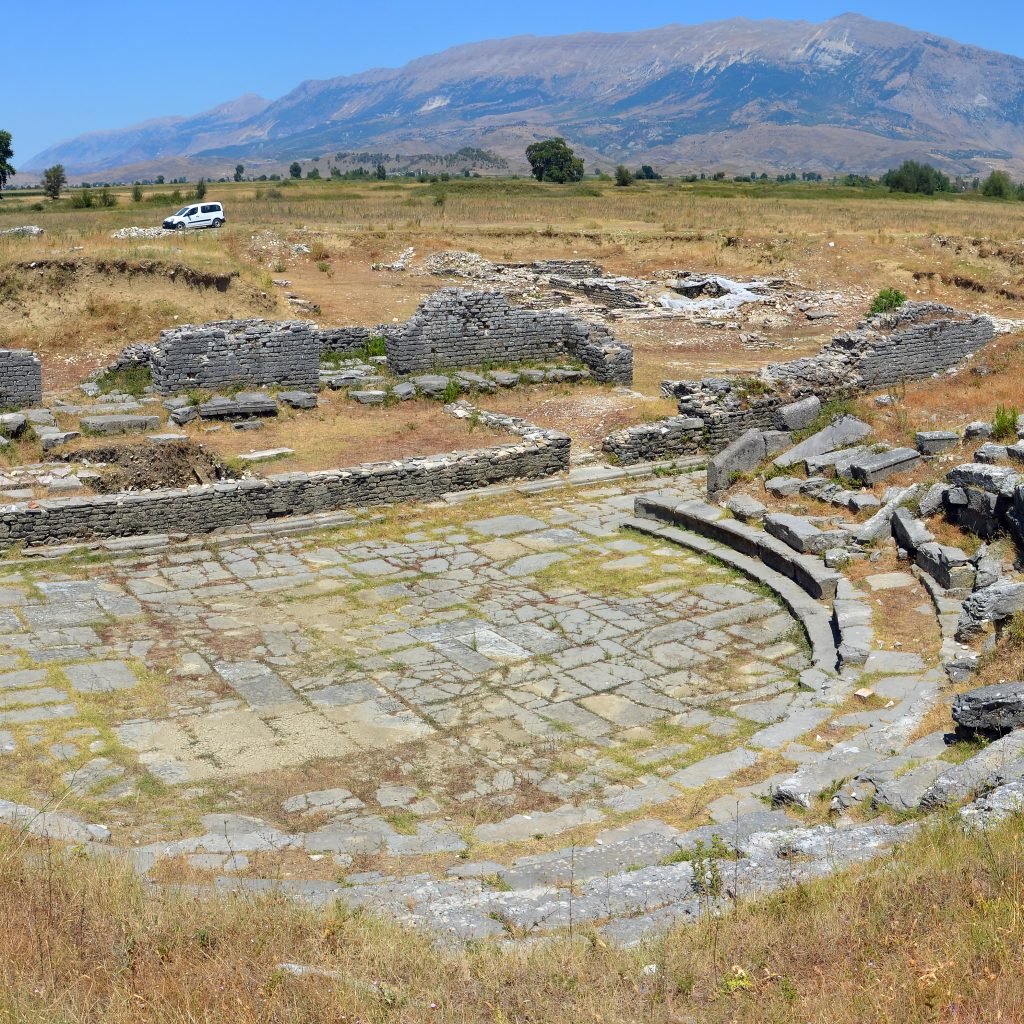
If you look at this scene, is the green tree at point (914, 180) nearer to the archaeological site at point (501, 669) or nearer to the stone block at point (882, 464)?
the archaeological site at point (501, 669)

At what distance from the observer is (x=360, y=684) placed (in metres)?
9.03

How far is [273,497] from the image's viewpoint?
1295cm

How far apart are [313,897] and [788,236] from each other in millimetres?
33798

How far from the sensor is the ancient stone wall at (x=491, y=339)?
773 inches

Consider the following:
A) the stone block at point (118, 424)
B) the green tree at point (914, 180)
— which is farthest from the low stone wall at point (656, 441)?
the green tree at point (914, 180)

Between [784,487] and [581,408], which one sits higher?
[581,408]

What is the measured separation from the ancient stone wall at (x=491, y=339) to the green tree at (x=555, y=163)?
69.5 meters

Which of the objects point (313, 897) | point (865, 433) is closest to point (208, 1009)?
point (313, 897)

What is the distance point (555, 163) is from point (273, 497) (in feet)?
265

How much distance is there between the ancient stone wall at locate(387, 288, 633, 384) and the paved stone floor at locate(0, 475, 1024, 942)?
7.67 metres

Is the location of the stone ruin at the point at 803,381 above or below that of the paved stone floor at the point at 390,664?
above

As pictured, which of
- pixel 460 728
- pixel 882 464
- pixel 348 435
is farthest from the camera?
pixel 348 435

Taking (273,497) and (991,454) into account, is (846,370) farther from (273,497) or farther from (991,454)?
(273,497)

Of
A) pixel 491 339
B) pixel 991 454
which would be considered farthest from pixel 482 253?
pixel 991 454
